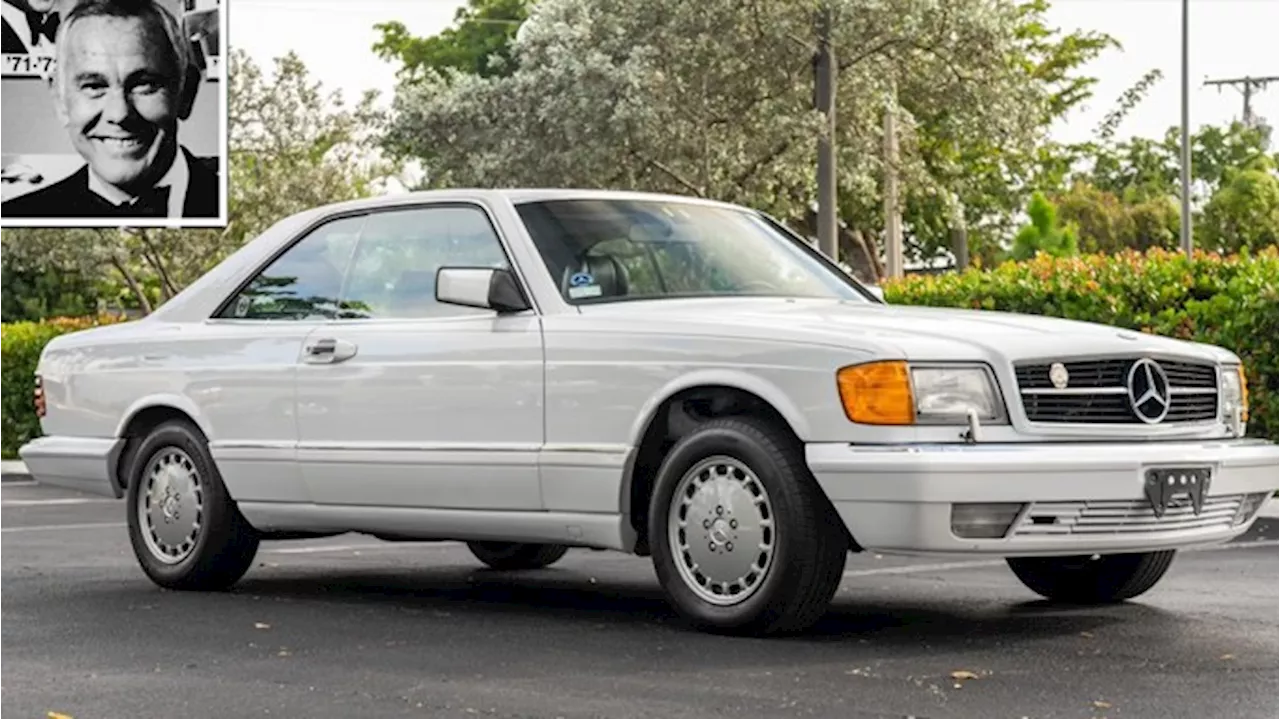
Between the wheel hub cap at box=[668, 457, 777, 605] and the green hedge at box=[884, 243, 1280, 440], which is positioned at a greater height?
the green hedge at box=[884, 243, 1280, 440]

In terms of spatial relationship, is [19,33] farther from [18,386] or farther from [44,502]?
[44,502]

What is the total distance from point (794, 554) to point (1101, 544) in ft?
3.35

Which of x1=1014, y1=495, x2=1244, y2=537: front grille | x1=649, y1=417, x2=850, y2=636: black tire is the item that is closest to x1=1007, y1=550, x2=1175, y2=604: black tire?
x1=1014, y1=495, x2=1244, y2=537: front grille

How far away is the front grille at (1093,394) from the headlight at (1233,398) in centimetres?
23

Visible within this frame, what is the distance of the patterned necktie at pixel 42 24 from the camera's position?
26359 millimetres

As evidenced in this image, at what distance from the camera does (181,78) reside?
2673 cm

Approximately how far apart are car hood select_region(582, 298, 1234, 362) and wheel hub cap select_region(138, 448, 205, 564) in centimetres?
228

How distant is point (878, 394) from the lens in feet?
26.1

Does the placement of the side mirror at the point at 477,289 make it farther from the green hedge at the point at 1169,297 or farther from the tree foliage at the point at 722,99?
the tree foliage at the point at 722,99

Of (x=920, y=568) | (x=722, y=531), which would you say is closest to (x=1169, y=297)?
(x=920, y=568)

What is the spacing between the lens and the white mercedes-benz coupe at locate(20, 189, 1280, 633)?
800cm

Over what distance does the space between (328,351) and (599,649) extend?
2224 millimetres

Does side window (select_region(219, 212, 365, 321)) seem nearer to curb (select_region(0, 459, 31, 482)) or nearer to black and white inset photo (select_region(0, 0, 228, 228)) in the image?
curb (select_region(0, 459, 31, 482))

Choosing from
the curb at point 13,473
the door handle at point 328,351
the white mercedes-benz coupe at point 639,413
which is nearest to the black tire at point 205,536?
the white mercedes-benz coupe at point 639,413
